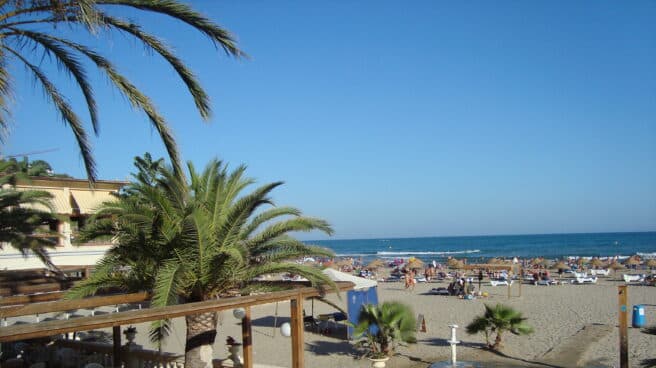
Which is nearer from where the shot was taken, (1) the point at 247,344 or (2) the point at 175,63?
(2) the point at 175,63

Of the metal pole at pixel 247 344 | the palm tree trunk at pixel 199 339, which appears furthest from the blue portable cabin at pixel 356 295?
the palm tree trunk at pixel 199 339

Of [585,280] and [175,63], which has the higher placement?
[175,63]

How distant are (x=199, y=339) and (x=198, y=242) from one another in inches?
79.1

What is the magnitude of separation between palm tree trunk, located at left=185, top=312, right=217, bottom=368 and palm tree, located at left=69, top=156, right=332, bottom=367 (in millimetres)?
16

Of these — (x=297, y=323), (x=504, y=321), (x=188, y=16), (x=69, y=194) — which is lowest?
(x=504, y=321)

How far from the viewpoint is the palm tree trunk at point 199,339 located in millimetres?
8703

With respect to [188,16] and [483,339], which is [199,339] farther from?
[483,339]

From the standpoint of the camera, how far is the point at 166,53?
6.33 m

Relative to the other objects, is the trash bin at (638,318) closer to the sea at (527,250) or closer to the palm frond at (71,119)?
the palm frond at (71,119)

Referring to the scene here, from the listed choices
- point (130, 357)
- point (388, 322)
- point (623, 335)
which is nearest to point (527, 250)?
point (623, 335)

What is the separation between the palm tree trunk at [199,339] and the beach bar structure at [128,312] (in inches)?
22.9

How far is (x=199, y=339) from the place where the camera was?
878 centimetres

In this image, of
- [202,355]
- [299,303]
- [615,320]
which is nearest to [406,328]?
[202,355]

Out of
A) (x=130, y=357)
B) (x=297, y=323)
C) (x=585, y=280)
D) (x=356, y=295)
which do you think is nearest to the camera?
(x=297, y=323)
